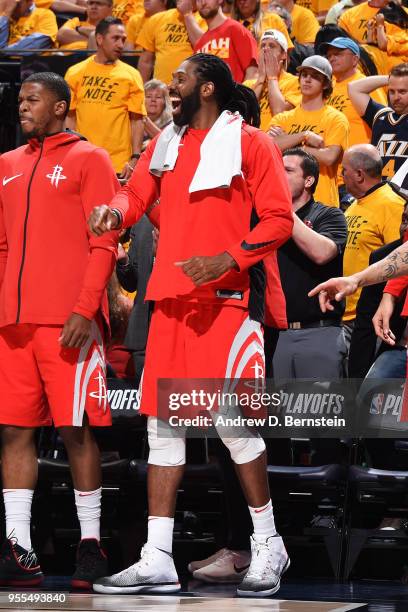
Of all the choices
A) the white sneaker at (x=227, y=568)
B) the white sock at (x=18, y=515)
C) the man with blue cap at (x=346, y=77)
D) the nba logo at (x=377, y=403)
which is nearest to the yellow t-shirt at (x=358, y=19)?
the man with blue cap at (x=346, y=77)

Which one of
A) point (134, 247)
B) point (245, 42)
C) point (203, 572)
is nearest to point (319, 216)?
point (134, 247)

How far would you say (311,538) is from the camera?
5207 mm

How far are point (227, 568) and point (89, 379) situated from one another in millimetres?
975

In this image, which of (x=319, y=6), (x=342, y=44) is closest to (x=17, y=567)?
(x=342, y=44)

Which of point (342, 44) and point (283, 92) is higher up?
point (342, 44)

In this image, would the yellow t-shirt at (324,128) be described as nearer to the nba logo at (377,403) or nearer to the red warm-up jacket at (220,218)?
the nba logo at (377,403)

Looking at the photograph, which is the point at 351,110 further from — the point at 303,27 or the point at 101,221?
the point at 101,221

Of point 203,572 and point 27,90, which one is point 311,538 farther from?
point 27,90

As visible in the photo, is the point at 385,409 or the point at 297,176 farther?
the point at 297,176

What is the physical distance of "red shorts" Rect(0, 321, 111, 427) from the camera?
4.80 m

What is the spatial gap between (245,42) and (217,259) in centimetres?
572

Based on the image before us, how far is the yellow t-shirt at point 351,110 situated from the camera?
30.1ft

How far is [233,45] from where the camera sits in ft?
32.4

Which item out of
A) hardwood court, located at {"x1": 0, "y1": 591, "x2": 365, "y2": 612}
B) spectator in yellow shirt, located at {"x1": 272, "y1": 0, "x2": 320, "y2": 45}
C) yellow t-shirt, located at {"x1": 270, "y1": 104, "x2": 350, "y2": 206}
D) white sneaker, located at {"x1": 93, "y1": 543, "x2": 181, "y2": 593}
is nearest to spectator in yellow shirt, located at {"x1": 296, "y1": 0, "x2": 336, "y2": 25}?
spectator in yellow shirt, located at {"x1": 272, "y1": 0, "x2": 320, "y2": 45}
